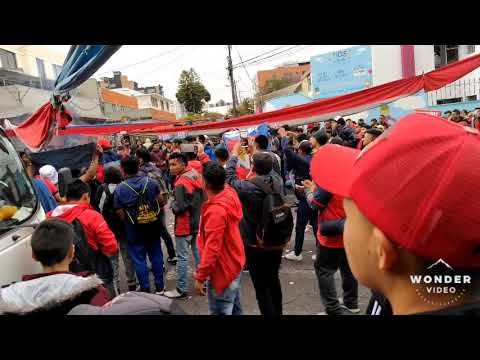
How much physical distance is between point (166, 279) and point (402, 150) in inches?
176

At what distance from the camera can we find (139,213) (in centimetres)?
381

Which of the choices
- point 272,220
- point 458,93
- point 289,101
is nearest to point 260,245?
point 272,220

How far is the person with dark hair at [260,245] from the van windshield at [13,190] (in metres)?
1.68

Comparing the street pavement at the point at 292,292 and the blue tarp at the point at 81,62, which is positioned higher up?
the blue tarp at the point at 81,62

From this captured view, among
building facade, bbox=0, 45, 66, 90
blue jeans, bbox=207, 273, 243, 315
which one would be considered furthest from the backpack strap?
building facade, bbox=0, 45, 66, 90

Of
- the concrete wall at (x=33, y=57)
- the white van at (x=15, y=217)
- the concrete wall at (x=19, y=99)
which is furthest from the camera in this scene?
the concrete wall at (x=33, y=57)

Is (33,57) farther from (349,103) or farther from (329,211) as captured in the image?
(329,211)

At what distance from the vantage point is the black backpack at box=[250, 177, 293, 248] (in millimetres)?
2930

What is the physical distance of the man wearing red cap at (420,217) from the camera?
651 millimetres

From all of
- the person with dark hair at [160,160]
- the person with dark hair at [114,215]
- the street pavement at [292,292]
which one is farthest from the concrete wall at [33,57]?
the street pavement at [292,292]

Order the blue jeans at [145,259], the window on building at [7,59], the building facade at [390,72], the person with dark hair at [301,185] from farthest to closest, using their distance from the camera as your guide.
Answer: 1. the window on building at [7,59]
2. the building facade at [390,72]
3. the person with dark hair at [301,185]
4. the blue jeans at [145,259]

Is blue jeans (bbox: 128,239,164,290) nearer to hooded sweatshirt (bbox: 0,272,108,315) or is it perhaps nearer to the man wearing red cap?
hooded sweatshirt (bbox: 0,272,108,315)

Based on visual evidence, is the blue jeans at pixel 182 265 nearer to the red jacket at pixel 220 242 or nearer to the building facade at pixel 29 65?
the red jacket at pixel 220 242

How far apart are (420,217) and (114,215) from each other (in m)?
3.92
